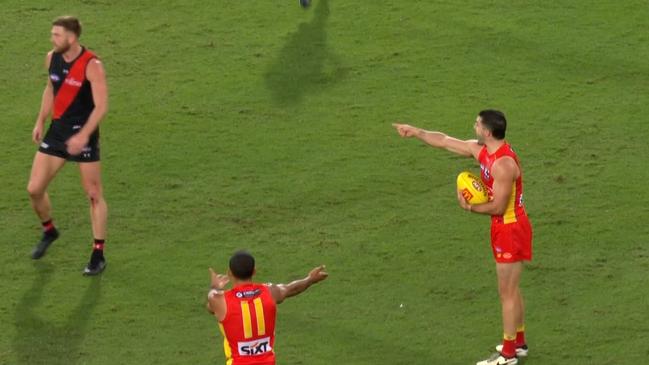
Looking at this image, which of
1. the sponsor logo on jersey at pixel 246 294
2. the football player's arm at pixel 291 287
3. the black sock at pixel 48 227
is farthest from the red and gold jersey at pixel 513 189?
the black sock at pixel 48 227

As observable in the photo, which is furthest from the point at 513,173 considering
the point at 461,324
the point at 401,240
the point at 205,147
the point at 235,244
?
the point at 205,147

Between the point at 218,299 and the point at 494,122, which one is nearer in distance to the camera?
the point at 218,299

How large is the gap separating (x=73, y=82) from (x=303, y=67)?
455 centimetres

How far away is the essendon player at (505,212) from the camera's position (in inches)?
437

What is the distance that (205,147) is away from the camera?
14.9 m

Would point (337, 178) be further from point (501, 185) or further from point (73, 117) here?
point (501, 185)

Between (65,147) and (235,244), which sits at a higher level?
(65,147)

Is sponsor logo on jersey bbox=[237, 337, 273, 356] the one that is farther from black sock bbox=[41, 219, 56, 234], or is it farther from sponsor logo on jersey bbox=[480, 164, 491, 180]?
black sock bbox=[41, 219, 56, 234]

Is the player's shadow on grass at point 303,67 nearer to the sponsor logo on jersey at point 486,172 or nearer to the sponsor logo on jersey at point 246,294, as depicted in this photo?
the sponsor logo on jersey at point 486,172

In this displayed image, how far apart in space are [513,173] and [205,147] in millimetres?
4677

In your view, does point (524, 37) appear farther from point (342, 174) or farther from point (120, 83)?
point (120, 83)

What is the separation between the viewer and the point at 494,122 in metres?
11.1

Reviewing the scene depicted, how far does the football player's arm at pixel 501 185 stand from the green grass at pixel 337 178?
130 cm

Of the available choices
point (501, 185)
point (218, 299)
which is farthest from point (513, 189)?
point (218, 299)
